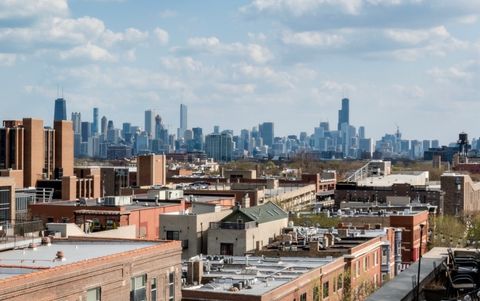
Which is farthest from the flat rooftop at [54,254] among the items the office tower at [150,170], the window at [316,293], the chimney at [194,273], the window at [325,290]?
the office tower at [150,170]

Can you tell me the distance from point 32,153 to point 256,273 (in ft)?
381

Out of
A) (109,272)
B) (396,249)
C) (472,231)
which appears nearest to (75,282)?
(109,272)

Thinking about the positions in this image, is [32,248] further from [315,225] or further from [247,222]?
[315,225]

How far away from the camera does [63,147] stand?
16675cm

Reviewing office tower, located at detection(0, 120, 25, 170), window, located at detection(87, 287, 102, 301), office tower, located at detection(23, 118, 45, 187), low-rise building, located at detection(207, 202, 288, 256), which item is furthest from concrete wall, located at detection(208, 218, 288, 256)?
office tower, located at detection(0, 120, 25, 170)

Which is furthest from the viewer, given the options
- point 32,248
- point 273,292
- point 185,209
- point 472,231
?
point 472,231

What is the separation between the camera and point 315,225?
254 ft

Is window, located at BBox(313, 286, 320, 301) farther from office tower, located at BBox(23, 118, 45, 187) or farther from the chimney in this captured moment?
office tower, located at BBox(23, 118, 45, 187)

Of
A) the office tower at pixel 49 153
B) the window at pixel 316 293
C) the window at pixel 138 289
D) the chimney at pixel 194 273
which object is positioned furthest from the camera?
the office tower at pixel 49 153

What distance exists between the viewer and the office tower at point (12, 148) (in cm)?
15288

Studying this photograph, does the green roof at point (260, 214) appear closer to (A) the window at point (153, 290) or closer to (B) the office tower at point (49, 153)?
(A) the window at point (153, 290)

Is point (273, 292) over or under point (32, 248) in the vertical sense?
under

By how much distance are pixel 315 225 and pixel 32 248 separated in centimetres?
4972

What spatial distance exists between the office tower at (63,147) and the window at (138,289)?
135 meters
